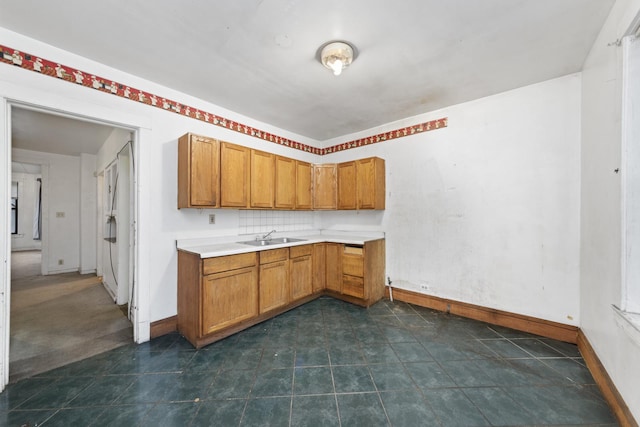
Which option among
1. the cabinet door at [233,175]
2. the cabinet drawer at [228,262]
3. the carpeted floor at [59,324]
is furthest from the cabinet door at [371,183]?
the carpeted floor at [59,324]

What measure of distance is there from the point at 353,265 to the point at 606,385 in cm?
219

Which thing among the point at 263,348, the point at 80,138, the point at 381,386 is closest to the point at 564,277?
the point at 381,386

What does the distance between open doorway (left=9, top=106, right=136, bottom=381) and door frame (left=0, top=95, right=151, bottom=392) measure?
5.9 inches

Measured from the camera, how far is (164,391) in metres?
1.59

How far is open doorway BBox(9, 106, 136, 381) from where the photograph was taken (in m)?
2.24

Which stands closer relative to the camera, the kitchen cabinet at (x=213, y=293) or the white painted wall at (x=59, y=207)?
the kitchen cabinet at (x=213, y=293)

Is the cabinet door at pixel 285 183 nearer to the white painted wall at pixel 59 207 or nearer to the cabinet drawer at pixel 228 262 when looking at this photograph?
the cabinet drawer at pixel 228 262

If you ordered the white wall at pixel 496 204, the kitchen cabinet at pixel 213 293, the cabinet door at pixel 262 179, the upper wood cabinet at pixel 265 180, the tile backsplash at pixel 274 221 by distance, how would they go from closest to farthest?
the kitchen cabinet at pixel 213 293 → the white wall at pixel 496 204 → the upper wood cabinet at pixel 265 180 → the cabinet door at pixel 262 179 → the tile backsplash at pixel 274 221

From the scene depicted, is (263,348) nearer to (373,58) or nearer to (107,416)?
(107,416)

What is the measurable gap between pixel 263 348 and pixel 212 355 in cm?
44

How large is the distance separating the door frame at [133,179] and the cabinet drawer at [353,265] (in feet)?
7.42

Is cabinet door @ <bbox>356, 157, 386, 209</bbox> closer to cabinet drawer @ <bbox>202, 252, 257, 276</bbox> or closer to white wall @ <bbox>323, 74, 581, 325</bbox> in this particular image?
white wall @ <bbox>323, 74, 581, 325</bbox>

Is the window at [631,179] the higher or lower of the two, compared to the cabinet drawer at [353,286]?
higher

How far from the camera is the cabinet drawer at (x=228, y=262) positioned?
213 cm
